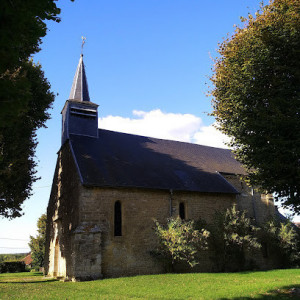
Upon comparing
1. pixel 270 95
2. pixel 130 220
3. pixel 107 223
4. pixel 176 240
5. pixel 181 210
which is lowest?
pixel 176 240

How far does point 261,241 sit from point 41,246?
2325 centimetres

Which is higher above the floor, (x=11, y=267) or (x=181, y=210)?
(x=181, y=210)

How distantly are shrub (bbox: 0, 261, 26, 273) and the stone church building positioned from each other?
39.6ft

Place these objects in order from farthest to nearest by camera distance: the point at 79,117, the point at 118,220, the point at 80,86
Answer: the point at 80,86 → the point at 79,117 → the point at 118,220

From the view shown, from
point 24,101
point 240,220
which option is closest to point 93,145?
point 240,220

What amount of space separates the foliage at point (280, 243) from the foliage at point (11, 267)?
25.8 metres

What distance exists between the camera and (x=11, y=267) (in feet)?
103

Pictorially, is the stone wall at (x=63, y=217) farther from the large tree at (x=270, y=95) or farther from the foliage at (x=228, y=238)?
the large tree at (x=270, y=95)

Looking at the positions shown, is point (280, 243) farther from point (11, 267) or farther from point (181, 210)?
point (11, 267)

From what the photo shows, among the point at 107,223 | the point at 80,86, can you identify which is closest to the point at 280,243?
the point at 107,223

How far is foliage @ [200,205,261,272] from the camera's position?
18172 mm

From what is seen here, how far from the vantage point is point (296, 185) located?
1148cm

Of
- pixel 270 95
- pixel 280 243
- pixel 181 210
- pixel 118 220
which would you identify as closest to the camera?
pixel 270 95

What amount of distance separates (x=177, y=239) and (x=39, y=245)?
2158cm
